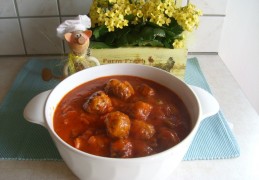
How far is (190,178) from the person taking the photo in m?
0.62

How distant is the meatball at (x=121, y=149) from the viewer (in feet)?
1.73

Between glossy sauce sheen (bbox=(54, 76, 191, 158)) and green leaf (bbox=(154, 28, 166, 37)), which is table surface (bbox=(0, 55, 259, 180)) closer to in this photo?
A: glossy sauce sheen (bbox=(54, 76, 191, 158))

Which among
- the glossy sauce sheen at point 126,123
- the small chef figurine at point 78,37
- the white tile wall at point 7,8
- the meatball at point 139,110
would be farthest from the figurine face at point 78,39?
the white tile wall at point 7,8

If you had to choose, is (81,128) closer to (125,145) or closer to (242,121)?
(125,145)

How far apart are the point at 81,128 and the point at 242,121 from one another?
17.0 inches

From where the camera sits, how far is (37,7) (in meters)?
0.97

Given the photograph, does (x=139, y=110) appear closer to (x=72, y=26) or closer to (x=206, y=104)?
(x=206, y=104)

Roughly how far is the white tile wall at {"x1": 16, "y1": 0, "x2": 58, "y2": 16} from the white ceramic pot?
0.37 meters

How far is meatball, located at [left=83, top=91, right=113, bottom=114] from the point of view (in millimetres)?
618

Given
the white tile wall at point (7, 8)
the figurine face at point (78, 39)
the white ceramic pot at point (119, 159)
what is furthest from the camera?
the white tile wall at point (7, 8)

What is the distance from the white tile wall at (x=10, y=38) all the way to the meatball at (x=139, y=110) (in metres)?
0.59

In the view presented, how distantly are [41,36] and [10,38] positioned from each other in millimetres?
105

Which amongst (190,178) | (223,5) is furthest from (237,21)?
(190,178)

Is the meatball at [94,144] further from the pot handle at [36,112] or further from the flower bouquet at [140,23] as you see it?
the flower bouquet at [140,23]
